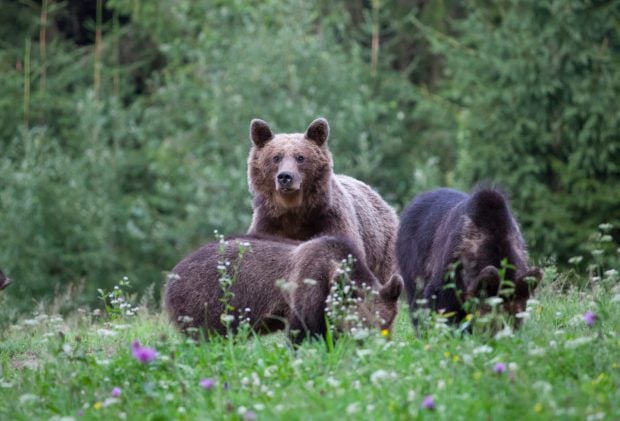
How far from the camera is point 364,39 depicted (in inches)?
1246

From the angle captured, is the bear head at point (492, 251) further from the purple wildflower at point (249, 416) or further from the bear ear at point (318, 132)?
the bear ear at point (318, 132)

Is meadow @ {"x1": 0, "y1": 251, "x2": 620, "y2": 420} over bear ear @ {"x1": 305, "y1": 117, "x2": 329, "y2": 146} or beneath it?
beneath

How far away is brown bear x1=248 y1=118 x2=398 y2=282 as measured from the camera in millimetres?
11461

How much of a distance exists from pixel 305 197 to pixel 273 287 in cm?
256

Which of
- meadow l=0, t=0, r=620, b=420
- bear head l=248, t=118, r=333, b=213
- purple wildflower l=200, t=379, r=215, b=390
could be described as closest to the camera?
purple wildflower l=200, t=379, r=215, b=390

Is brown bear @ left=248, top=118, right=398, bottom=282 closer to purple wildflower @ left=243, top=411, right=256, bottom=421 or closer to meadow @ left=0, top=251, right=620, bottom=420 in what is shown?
meadow @ left=0, top=251, right=620, bottom=420

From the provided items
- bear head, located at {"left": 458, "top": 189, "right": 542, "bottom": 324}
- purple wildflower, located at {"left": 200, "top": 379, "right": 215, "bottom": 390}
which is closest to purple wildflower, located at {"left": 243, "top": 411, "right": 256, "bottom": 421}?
purple wildflower, located at {"left": 200, "top": 379, "right": 215, "bottom": 390}

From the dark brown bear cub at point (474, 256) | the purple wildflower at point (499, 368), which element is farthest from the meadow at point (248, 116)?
the purple wildflower at point (499, 368)

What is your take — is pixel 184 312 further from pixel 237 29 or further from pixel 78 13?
pixel 78 13

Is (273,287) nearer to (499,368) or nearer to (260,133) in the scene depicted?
(499,368)

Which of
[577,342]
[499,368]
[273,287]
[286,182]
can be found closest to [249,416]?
[499,368]

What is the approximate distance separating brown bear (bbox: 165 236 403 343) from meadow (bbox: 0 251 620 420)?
0.59m

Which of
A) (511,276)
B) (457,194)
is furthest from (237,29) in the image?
(511,276)

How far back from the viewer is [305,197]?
37.9 feet
